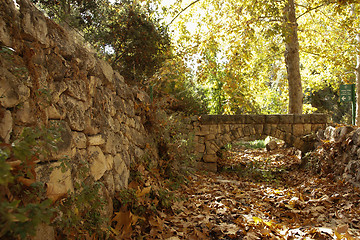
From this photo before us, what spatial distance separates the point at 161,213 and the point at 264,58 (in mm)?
9532

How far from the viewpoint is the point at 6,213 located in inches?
41.3

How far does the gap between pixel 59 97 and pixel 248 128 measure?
6.43 metres

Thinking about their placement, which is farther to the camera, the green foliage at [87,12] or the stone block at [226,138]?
the stone block at [226,138]

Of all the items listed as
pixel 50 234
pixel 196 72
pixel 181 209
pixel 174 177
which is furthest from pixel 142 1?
pixel 50 234

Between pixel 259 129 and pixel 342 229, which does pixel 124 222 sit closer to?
pixel 342 229

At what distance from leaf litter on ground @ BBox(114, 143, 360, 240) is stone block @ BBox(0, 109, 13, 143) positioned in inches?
54.0

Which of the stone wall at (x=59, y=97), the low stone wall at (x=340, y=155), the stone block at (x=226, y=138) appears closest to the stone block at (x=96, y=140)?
the stone wall at (x=59, y=97)

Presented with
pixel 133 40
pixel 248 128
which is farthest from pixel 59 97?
pixel 248 128

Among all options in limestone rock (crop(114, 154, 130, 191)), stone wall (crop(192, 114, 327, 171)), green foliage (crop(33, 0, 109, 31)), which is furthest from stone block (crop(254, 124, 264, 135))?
limestone rock (crop(114, 154, 130, 191))

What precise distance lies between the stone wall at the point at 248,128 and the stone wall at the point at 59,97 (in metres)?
4.78

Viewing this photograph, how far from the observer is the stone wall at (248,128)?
25.0 feet

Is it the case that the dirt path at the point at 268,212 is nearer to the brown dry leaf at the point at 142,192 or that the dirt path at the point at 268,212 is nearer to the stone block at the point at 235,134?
the brown dry leaf at the point at 142,192

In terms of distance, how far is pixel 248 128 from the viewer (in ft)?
25.8

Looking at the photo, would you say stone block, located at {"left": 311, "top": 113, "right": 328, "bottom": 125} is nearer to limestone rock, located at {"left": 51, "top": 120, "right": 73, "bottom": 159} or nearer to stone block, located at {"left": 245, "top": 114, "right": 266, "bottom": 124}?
stone block, located at {"left": 245, "top": 114, "right": 266, "bottom": 124}
